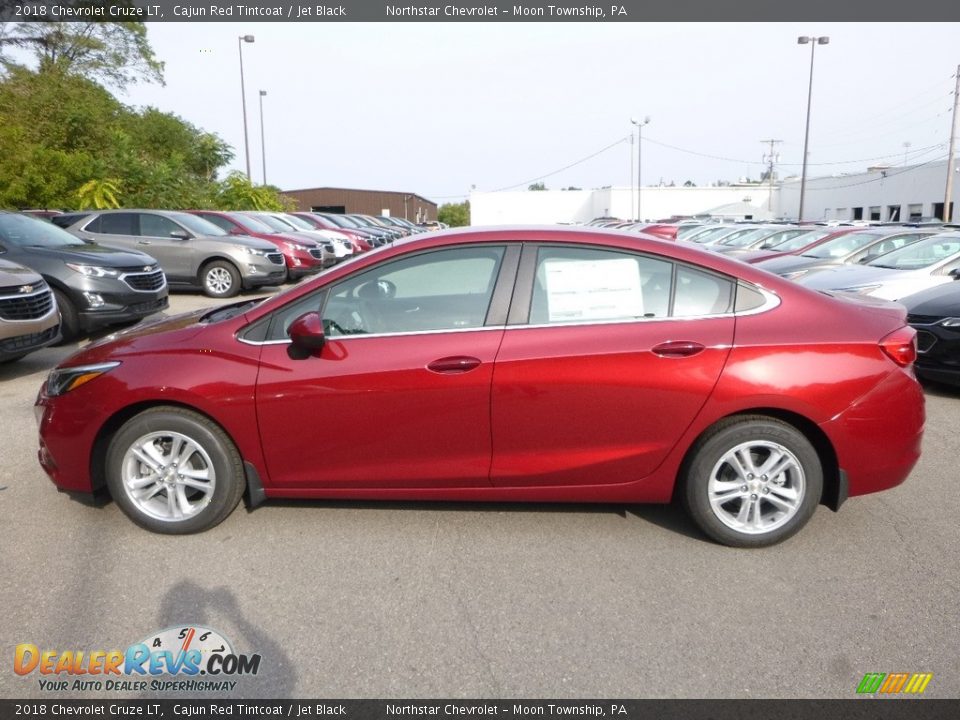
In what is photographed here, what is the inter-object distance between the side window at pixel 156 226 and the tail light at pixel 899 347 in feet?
42.8

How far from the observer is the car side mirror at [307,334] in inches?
145

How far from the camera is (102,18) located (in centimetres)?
3841

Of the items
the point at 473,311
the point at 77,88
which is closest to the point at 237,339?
the point at 473,311

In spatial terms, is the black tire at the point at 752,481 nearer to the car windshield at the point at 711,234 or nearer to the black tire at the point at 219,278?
the black tire at the point at 219,278

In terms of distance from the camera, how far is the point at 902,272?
9.25 meters

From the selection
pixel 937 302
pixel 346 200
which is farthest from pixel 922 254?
pixel 346 200

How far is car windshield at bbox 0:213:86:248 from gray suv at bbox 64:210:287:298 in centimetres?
352

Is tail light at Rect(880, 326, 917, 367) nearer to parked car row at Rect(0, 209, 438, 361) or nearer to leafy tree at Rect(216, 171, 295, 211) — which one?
parked car row at Rect(0, 209, 438, 361)

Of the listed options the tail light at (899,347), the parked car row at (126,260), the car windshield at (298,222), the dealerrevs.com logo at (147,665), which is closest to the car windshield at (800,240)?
the parked car row at (126,260)

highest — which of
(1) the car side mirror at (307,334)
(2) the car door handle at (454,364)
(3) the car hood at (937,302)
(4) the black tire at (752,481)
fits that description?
(1) the car side mirror at (307,334)

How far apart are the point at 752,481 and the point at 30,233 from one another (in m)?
9.53

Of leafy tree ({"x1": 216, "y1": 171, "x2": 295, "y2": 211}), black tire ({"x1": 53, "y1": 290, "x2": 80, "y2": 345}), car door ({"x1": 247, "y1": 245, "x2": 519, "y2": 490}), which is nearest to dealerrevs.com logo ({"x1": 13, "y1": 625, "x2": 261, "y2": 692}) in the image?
car door ({"x1": 247, "y1": 245, "x2": 519, "y2": 490})

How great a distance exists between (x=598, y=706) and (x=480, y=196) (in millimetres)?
82340

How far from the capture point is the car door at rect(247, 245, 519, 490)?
375 cm
